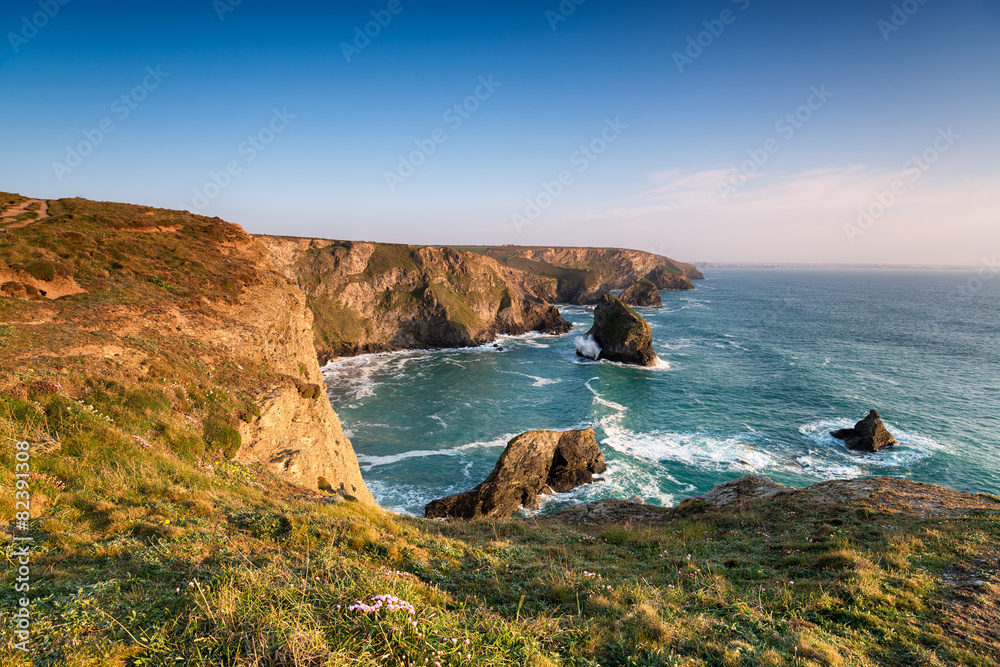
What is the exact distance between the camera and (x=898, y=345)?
7019 cm

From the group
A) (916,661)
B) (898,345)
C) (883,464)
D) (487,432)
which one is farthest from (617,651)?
(898,345)

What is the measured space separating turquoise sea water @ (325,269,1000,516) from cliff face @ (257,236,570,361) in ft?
21.8

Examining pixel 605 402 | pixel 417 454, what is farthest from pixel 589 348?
pixel 417 454

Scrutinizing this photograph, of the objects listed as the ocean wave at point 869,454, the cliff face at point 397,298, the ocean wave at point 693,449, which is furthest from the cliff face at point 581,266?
the ocean wave at point 869,454

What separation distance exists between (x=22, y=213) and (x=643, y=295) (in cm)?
13796

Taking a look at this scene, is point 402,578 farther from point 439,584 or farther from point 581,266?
point 581,266

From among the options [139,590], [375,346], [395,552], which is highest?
[139,590]

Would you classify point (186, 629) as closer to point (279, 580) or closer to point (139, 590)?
point (279, 580)

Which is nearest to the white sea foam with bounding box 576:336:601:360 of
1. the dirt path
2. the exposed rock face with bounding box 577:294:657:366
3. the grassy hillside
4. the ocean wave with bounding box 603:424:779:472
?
the exposed rock face with bounding box 577:294:657:366

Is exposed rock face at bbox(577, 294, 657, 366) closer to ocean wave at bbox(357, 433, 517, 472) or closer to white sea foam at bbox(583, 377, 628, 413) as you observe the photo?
white sea foam at bbox(583, 377, 628, 413)

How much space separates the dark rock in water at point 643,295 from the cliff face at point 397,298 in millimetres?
50433

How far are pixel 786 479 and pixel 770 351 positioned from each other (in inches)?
1813

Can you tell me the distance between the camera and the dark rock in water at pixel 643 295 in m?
135

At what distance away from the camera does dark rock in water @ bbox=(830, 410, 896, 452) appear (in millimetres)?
33781
